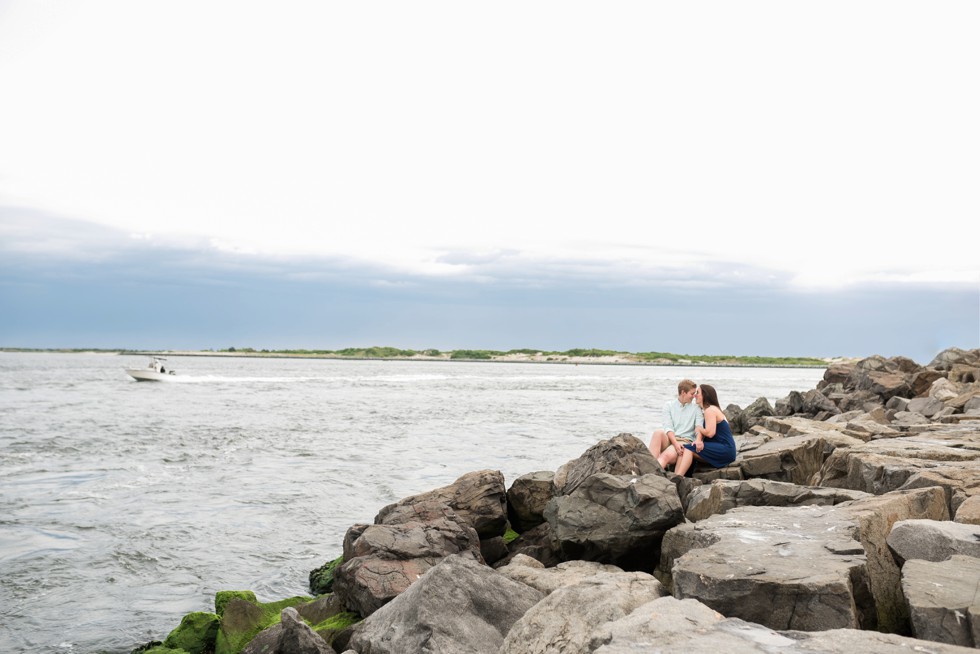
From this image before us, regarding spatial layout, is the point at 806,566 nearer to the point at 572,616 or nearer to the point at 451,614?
the point at 572,616

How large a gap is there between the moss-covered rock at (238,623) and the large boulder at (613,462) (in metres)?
3.68

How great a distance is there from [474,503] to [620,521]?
273 centimetres

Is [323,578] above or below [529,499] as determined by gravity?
below

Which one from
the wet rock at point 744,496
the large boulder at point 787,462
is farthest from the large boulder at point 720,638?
the large boulder at point 787,462

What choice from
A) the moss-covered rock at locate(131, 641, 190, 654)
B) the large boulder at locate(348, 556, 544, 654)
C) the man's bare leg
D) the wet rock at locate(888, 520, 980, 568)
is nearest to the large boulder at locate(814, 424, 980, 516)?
the wet rock at locate(888, 520, 980, 568)

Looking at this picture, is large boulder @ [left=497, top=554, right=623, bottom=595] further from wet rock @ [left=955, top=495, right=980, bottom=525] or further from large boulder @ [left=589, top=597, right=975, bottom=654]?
wet rock @ [left=955, top=495, right=980, bottom=525]

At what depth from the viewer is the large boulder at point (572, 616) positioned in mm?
4652

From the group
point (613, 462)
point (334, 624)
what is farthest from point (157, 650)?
point (613, 462)

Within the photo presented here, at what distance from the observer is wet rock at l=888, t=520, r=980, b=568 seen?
17.4 ft

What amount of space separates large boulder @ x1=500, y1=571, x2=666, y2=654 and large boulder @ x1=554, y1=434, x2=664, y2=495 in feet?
12.5

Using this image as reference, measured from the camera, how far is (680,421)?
11.5m

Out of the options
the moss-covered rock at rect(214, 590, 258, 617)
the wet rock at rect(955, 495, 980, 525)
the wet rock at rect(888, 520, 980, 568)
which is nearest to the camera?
the wet rock at rect(888, 520, 980, 568)

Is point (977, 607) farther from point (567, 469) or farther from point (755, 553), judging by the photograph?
point (567, 469)

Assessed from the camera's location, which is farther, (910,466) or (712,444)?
(712,444)
